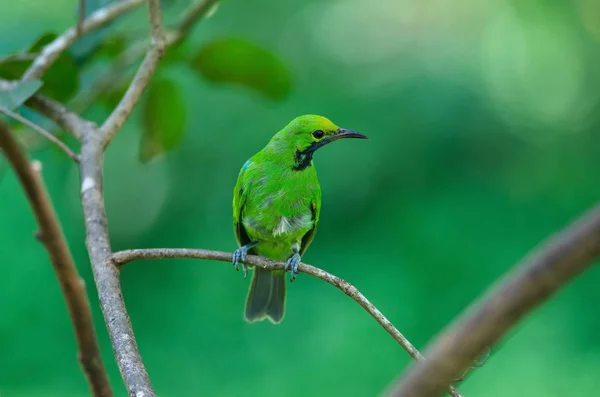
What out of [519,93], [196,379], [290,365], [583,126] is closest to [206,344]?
[196,379]

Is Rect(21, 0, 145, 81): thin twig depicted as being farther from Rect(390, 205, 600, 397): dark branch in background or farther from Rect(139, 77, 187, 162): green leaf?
Rect(390, 205, 600, 397): dark branch in background

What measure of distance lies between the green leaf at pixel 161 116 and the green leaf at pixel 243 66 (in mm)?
141

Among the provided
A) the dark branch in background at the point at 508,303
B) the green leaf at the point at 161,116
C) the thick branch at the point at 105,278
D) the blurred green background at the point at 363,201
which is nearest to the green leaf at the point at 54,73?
the green leaf at the point at 161,116

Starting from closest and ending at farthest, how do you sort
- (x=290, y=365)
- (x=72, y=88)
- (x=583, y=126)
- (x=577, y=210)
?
(x=72, y=88)
(x=290, y=365)
(x=577, y=210)
(x=583, y=126)

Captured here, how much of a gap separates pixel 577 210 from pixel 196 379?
2.90m

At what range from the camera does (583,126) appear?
5422 millimetres

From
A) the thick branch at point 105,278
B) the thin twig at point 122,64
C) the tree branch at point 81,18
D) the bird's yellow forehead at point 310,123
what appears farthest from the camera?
the thin twig at point 122,64

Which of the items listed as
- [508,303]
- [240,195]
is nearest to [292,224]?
[240,195]

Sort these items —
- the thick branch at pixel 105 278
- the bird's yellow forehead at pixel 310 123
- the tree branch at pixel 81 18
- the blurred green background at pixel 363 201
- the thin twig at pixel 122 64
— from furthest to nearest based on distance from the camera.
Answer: the blurred green background at pixel 363 201 < the thin twig at pixel 122 64 < the bird's yellow forehead at pixel 310 123 < the tree branch at pixel 81 18 < the thick branch at pixel 105 278

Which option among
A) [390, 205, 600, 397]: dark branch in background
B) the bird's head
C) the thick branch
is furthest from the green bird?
[390, 205, 600, 397]: dark branch in background

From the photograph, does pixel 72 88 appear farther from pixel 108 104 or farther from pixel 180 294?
pixel 180 294

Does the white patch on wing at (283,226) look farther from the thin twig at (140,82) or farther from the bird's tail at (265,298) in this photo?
the thin twig at (140,82)

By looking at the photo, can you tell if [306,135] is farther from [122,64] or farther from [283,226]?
[122,64]

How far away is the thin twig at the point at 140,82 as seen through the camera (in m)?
1.77
